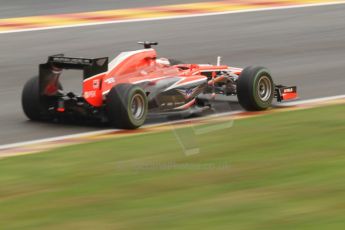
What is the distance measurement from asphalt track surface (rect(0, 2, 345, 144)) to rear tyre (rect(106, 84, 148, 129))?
1886 millimetres

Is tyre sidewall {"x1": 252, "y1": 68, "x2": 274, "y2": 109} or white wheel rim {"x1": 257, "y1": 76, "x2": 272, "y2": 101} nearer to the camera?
tyre sidewall {"x1": 252, "y1": 68, "x2": 274, "y2": 109}

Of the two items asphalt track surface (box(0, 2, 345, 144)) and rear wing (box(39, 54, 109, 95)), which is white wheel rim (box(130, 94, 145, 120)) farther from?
asphalt track surface (box(0, 2, 345, 144))

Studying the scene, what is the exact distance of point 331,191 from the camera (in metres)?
6.96

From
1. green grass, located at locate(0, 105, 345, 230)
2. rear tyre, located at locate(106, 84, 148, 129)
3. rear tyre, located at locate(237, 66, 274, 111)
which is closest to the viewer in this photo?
green grass, located at locate(0, 105, 345, 230)

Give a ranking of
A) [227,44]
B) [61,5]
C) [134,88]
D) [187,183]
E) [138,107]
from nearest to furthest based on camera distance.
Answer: [187,183], [134,88], [138,107], [227,44], [61,5]

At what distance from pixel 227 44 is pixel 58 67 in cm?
681

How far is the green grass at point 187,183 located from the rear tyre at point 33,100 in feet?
6.32

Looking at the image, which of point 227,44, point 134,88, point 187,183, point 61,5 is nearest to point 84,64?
point 134,88

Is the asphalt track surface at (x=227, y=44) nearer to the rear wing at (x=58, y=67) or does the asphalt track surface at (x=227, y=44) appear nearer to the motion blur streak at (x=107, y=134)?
the motion blur streak at (x=107, y=134)

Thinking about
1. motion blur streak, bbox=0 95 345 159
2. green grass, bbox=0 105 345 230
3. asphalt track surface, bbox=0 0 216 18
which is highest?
asphalt track surface, bbox=0 0 216 18

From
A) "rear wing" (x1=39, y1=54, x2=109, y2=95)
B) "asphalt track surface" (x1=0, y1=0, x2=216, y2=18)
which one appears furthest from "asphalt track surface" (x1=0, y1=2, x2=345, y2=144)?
"asphalt track surface" (x1=0, y1=0, x2=216, y2=18)

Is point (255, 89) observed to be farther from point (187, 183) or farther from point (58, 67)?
point (187, 183)

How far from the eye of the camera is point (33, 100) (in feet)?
37.3

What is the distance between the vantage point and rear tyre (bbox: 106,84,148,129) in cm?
1066
